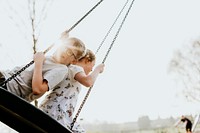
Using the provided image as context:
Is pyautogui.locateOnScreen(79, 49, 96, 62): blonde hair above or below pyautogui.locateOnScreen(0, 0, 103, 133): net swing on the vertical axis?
below

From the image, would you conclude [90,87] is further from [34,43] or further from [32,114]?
[34,43]

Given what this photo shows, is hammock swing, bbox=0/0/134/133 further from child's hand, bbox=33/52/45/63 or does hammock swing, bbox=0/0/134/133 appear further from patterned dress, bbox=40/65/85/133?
patterned dress, bbox=40/65/85/133

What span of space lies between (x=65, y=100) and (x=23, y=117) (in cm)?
137

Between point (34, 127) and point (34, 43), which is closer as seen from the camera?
point (34, 127)

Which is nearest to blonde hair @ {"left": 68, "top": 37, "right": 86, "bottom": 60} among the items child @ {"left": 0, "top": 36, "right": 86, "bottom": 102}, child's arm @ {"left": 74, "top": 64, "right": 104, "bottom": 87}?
child @ {"left": 0, "top": 36, "right": 86, "bottom": 102}

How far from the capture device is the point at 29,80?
1.81 meters

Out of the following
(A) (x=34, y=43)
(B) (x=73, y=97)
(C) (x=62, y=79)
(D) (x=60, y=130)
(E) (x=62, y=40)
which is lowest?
(A) (x=34, y=43)

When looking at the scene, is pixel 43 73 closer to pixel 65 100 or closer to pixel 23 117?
pixel 65 100

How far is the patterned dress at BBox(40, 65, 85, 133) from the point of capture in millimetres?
1892

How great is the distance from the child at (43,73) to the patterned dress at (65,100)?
0.09m

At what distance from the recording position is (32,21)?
26.8 feet

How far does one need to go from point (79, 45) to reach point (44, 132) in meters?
1.47

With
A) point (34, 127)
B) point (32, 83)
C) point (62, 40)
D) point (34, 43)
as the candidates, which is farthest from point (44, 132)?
point (34, 43)

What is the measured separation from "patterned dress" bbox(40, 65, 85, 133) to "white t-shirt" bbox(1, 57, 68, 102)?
10 centimetres
